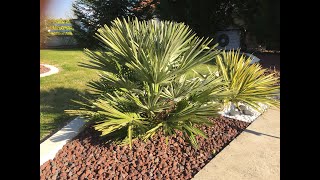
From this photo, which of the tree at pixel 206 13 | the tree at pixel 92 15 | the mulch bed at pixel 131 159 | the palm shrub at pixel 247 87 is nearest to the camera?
the mulch bed at pixel 131 159

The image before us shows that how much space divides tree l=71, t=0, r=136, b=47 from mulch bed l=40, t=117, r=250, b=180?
14.3 metres

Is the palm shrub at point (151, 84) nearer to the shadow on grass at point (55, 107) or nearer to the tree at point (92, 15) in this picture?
the shadow on grass at point (55, 107)

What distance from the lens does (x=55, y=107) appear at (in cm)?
493

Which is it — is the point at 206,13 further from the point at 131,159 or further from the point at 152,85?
the point at 131,159

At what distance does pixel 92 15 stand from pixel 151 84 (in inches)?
621

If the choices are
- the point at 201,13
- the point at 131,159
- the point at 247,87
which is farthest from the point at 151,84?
the point at 201,13

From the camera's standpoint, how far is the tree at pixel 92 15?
1628 centimetres

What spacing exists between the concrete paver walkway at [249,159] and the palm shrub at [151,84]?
424 millimetres

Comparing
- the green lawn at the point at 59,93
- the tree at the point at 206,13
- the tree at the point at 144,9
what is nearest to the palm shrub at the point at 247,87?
the green lawn at the point at 59,93

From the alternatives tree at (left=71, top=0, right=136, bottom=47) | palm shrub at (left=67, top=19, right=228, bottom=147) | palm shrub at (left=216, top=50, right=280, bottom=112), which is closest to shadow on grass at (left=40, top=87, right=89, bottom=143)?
palm shrub at (left=67, top=19, right=228, bottom=147)

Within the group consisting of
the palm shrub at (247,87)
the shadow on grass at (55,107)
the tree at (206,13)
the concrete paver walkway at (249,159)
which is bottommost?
the concrete paver walkway at (249,159)

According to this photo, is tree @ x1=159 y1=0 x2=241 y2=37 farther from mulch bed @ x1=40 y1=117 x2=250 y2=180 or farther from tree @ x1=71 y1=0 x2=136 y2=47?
mulch bed @ x1=40 y1=117 x2=250 y2=180

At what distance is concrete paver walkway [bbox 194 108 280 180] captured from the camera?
8.71 ft
